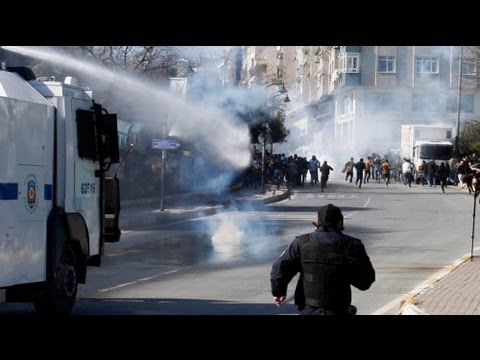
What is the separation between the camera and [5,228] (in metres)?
10.4

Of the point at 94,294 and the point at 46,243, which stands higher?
the point at 46,243

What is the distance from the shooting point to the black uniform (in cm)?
752

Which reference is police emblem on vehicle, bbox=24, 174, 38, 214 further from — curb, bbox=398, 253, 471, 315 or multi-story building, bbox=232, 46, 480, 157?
multi-story building, bbox=232, 46, 480, 157

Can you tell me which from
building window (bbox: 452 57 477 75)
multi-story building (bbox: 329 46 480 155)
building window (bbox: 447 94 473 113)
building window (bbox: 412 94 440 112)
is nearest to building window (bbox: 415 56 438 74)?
multi-story building (bbox: 329 46 480 155)

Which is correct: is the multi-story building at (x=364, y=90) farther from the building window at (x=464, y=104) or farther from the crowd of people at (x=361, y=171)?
the crowd of people at (x=361, y=171)

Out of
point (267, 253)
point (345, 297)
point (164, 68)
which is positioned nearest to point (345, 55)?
point (164, 68)

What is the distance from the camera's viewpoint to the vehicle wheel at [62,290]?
11.4 m

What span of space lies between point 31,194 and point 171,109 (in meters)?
21.2

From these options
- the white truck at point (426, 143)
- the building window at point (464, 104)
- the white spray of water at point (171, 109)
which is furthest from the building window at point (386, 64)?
the white spray of water at point (171, 109)

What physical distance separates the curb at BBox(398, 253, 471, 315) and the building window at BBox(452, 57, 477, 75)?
1146 inches

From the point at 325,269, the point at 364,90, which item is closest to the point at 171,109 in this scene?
the point at 364,90
